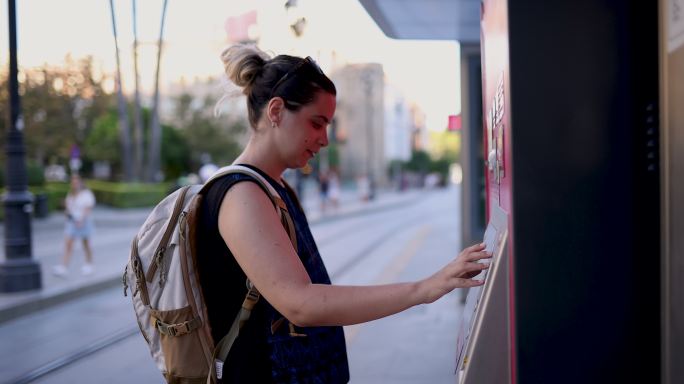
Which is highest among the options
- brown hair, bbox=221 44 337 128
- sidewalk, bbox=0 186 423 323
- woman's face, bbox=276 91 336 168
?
brown hair, bbox=221 44 337 128

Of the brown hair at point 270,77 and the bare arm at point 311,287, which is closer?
the bare arm at point 311,287

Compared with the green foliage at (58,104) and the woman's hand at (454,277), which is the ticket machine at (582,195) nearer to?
the woman's hand at (454,277)

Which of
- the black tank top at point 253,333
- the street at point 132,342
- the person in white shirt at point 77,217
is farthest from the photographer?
the person in white shirt at point 77,217

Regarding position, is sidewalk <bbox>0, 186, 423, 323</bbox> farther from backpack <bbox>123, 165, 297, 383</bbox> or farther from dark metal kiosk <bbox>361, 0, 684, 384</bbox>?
dark metal kiosk <bbox>361, 0, 684, 384</bbox>

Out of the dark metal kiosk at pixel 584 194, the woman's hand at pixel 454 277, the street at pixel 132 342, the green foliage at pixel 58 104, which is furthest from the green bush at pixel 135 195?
the dark metal kiosk at pixel 584 194

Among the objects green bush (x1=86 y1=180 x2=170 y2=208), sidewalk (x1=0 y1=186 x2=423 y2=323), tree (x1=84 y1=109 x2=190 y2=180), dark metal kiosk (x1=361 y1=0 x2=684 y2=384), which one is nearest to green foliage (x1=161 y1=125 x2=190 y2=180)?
tree (x1=84 y1=109 x2=190 y2=180)

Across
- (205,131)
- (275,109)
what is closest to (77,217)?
(275,109)

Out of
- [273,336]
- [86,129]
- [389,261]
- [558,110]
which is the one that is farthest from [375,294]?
[86,129]

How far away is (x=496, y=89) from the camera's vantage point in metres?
1.68

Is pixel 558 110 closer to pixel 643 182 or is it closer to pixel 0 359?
pixel 643 182

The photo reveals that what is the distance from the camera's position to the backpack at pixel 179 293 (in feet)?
5.67

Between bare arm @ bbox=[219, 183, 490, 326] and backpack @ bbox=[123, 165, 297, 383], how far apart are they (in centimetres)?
13

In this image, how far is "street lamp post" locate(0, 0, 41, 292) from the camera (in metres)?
10.1

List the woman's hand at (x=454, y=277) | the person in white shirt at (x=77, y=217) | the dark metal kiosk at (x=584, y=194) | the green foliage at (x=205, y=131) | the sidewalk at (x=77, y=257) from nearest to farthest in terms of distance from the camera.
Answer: the dark metal kiosk at (x=584, y=194), the woman's hand at (x=454, y=277), the sidewalk at (x=77, y=257), the person in white shirt at (x=77, y=217), the green foliage at (x=205, y=131)
